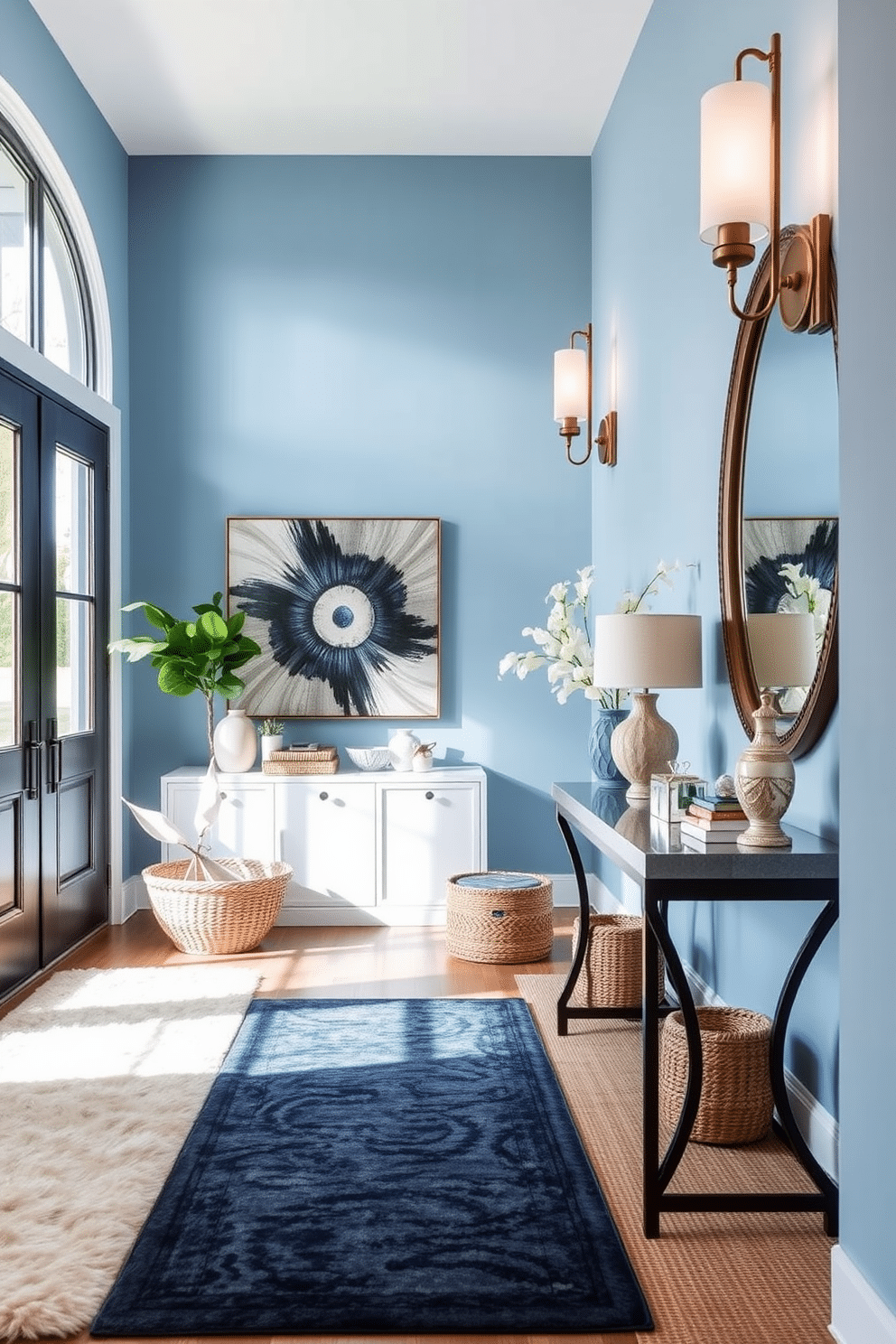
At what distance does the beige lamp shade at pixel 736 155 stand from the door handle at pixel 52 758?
2936mm

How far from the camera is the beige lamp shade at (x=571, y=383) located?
4.84m

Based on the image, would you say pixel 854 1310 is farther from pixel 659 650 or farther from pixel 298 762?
pixel 298 762

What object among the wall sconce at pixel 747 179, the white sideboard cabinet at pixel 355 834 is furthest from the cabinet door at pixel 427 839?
the wall sconce at pixel 747 179

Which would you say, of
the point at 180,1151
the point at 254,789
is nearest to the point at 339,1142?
the point at 180,1151

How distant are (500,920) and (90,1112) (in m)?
1.83

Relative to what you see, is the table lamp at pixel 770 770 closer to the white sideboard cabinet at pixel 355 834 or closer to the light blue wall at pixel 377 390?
the white sideboard cabinet at pixel 355 834

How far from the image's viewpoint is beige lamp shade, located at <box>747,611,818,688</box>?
2.55 metres

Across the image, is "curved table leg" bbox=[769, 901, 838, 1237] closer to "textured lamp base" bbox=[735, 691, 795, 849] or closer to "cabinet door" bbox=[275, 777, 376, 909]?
"textured lamp base" bbox=[735, 691, 795, 849]

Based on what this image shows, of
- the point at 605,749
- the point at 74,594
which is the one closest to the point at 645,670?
the point at 605,749

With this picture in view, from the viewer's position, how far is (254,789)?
4957 millimetres

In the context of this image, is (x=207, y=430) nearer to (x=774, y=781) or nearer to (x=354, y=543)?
(x=354, y=543)

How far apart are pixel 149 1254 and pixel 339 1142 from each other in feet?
1.96

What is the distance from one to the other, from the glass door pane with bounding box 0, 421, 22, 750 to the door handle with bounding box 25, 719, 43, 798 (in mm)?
76

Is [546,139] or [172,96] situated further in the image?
[546,139]
